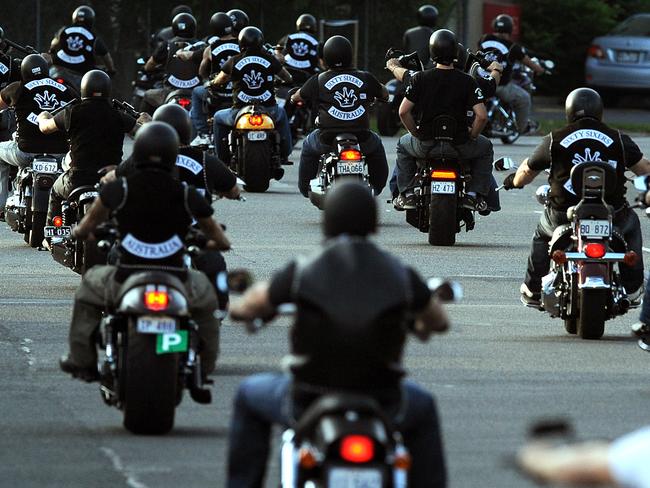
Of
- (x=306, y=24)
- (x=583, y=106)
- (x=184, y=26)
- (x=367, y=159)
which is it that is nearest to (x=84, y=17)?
(x=184, y=26)

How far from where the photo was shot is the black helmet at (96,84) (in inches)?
621

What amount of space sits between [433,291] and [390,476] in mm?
1168

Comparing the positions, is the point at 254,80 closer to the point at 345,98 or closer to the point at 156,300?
the point at 345,98

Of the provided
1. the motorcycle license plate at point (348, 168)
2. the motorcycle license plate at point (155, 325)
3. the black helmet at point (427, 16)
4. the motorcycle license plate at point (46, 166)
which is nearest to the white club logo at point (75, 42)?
the black helmet at point (427, 16)

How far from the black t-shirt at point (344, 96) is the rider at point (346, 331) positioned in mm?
14093

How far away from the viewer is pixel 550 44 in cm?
4434

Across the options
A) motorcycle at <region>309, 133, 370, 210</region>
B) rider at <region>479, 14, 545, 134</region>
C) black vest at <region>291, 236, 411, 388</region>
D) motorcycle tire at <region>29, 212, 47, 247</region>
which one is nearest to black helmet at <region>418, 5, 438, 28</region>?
rider at <region>479, 14, 545, 134</region>

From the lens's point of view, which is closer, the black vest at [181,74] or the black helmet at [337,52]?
the black helmet at [337,52]

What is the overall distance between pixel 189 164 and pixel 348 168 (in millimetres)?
8900

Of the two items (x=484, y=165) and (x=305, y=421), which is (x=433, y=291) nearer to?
(x=305, y=421)

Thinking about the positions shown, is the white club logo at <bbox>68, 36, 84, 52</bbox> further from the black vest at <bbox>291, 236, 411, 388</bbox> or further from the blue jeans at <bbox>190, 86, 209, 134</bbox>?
the black vest at <bbox>291, 236, 411, 388</bbox>

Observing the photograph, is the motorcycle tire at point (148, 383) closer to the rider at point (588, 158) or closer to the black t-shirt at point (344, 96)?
the rider at point (588, 158)

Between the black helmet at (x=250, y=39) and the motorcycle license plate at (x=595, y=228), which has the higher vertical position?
the motorcycle license plate at (x=595, y=228)

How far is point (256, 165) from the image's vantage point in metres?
24.8
